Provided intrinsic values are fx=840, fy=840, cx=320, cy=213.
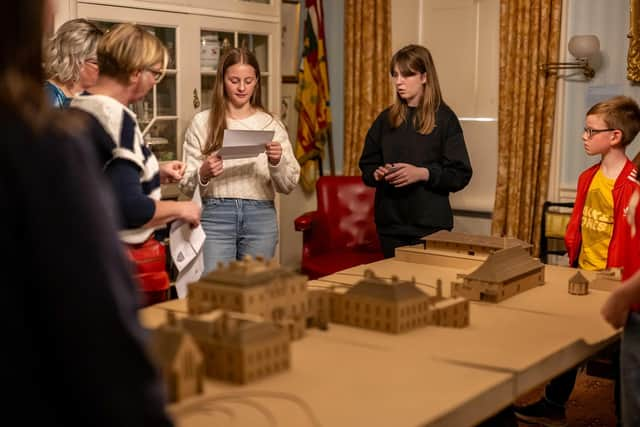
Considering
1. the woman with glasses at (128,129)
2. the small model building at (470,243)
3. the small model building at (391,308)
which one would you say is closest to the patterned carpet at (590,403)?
the small model building at (470,243)

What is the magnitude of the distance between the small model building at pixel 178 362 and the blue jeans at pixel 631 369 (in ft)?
3.90

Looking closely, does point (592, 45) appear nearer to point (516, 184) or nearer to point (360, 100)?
point (516, 184)

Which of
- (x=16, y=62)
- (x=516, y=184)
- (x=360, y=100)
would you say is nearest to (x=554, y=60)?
(x=516, y=184)

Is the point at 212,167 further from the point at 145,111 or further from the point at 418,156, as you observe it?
the point at 145,111

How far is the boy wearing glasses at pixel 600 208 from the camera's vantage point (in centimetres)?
346

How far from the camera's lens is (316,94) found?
623 cm

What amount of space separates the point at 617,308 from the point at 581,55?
3.17 m

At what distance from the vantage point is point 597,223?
3.54m

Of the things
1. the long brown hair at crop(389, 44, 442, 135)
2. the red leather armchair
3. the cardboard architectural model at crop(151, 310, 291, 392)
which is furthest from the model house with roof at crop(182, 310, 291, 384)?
the red leather armchair

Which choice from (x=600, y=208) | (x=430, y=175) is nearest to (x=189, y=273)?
(x=430, y=175)

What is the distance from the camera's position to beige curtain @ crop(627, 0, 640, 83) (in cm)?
492

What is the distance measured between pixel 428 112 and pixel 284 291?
77.9 inches

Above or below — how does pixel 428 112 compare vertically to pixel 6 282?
above

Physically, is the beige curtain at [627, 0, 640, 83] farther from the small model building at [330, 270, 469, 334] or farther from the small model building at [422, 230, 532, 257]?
the small model building at [330, 270, 469, 334]
